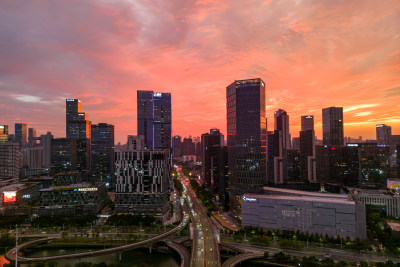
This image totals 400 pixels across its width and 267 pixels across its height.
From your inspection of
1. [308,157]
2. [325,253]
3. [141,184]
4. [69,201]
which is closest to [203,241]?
[325,253]

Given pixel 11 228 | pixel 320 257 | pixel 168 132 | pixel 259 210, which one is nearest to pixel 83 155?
pixel 168 132

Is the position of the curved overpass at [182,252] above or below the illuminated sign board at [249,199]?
below

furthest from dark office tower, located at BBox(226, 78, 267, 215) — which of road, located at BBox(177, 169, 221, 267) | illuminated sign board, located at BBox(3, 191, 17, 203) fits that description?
A: illuminated sign board, located at BBox(3, 191, 17, 203)

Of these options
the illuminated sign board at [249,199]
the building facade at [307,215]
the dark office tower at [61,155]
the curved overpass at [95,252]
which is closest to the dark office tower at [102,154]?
the dark office tower at [61,155]

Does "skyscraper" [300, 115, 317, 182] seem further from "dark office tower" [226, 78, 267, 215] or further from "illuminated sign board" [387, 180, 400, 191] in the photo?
"dark office tower" [226, 78, 267, 215]

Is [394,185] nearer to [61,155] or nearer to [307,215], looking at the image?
[307,215]

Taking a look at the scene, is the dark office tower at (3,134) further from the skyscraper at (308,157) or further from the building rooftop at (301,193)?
the skyscraper at (308,157)

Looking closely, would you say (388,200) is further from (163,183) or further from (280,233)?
(163,183)
